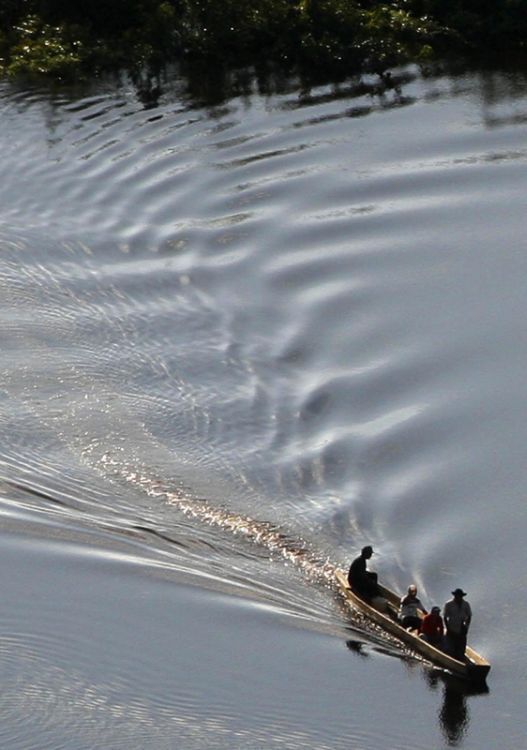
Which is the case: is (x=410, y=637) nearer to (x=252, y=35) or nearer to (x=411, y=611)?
(x=411, y=611)

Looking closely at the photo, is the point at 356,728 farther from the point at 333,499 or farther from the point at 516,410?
the point at 516,410

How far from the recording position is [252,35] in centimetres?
5322

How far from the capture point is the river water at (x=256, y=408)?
2469cm

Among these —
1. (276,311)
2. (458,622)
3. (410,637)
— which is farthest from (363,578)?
(276,311)

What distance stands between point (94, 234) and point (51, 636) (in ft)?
58.3

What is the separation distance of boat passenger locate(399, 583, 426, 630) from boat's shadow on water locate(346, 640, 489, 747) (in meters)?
0.56

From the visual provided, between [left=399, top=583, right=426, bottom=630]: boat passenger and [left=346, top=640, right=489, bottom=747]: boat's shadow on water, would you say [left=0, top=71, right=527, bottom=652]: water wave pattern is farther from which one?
[left=346, top=640, right=489, bottom=747]: boat's shadow on water

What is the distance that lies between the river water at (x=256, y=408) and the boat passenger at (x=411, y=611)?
58cm

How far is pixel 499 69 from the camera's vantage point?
52.1 metres

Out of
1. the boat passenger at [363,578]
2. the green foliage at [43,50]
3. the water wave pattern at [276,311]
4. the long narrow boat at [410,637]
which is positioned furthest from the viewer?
the green foliage at [43,50]

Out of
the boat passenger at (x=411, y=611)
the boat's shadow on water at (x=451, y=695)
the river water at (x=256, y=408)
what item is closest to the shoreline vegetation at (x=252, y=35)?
the river water at (x=256, y=408)

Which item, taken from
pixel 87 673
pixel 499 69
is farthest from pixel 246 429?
pixel 499 69

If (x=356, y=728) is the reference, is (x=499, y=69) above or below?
above

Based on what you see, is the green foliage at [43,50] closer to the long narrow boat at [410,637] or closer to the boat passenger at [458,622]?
the long narrow boat at [410,637]
